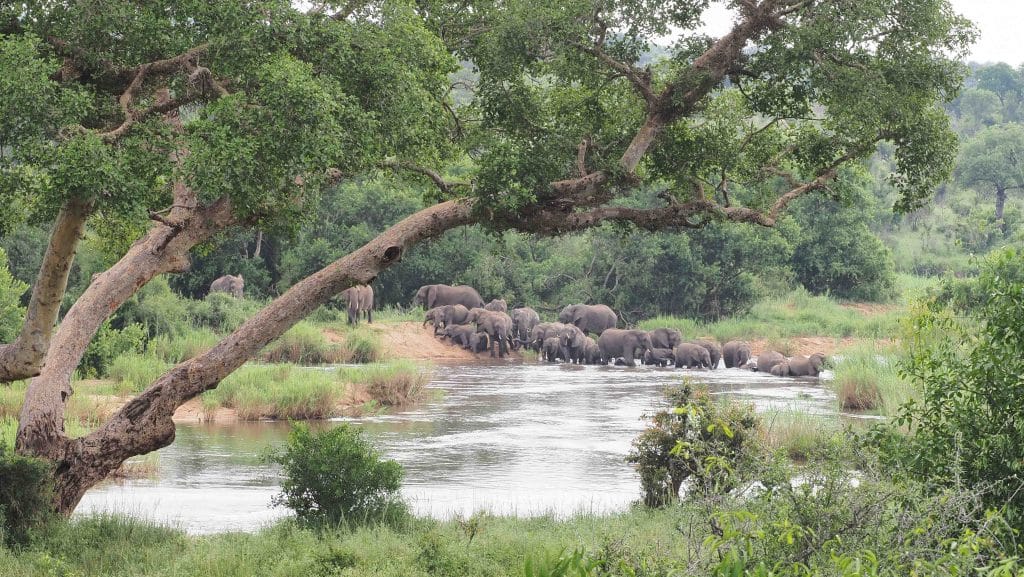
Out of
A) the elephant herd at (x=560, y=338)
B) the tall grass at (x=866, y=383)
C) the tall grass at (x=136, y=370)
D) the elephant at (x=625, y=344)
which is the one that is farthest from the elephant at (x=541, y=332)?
the tall grass at (x=136, y=370)

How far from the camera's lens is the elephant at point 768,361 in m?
35.3

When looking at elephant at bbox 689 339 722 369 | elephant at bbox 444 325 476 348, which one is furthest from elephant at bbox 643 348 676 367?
elephant at bbox 444 325 476 348

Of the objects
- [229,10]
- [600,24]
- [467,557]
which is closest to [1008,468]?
[467,557]

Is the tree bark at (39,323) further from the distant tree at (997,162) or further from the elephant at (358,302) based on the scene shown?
the distant tree at (997,162)

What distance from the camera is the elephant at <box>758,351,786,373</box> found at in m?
35.3

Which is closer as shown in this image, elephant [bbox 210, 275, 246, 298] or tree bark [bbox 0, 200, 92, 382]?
tree bark [bbox 0, 200, 92, 382]

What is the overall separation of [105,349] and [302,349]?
25.1 feet

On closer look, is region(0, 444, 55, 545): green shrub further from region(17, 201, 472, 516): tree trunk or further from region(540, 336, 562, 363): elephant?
region(540, 336, 562, 363): elephant

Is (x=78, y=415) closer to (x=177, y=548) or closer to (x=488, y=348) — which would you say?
(x=177, y=548)

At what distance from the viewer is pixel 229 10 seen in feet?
32.1

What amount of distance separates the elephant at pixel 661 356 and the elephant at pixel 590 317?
11.6ft

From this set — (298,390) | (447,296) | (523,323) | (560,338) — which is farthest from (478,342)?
(298,390)

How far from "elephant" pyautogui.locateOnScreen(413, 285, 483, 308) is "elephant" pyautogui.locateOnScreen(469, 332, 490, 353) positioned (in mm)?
1971

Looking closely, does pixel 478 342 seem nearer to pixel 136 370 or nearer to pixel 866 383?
pixel 136 370
